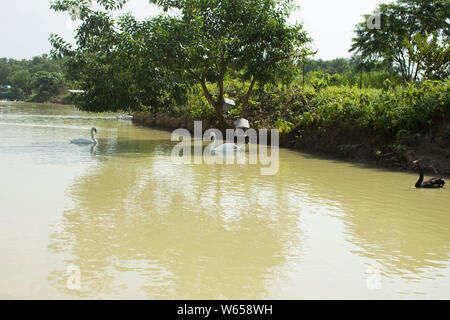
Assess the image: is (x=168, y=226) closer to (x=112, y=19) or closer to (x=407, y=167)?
(x=407, y=167)

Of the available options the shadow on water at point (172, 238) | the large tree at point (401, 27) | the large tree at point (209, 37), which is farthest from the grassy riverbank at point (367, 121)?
the large tree at point (401, 27)

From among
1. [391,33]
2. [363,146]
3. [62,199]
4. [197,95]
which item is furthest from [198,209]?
[391,33]

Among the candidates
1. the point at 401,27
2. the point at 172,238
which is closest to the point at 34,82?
the point at 401,27

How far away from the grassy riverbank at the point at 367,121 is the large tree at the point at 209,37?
2.29 meters

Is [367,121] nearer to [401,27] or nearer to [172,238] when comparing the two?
[172,238]

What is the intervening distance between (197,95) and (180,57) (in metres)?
8.74

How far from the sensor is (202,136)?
82.0 ft

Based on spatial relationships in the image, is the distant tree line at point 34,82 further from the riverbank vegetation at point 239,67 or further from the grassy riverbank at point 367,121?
the grassy riverbank at point 367,121

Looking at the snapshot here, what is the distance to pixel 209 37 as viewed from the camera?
19922 millimetres

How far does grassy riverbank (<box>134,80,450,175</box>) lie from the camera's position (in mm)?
13695

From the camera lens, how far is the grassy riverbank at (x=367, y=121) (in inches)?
539

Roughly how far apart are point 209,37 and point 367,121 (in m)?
8.08

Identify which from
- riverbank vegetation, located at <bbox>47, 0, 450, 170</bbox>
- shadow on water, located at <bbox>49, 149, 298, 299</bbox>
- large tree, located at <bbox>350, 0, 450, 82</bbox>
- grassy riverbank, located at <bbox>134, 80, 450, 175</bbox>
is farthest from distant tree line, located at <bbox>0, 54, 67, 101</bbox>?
shadow on water, located at <bbox>49, 149, 298, 299</bbox>
